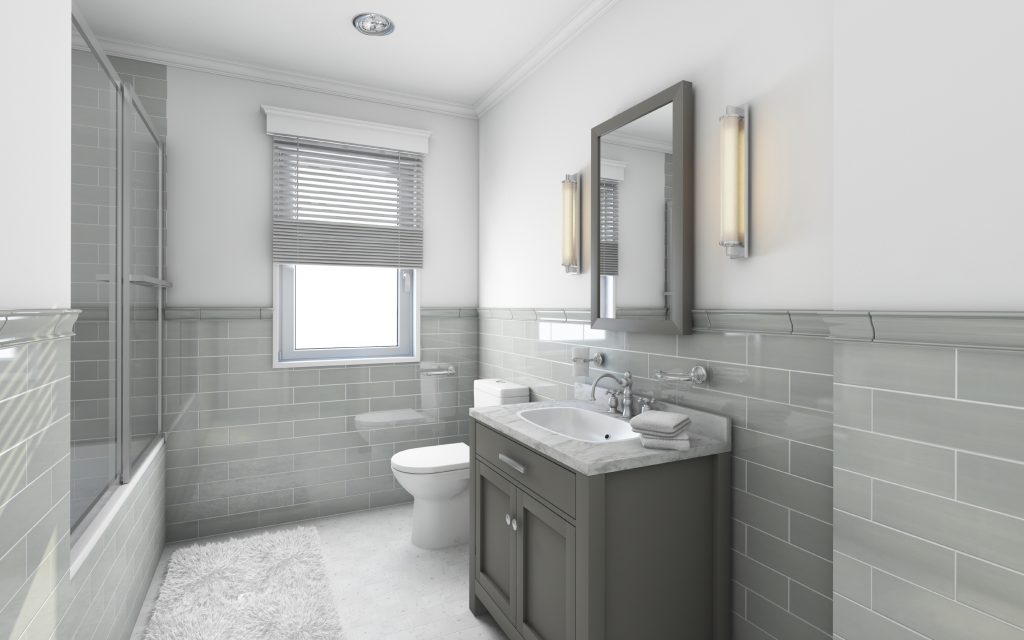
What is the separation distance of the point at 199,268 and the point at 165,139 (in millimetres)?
719

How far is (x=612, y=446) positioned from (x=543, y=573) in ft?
1.65

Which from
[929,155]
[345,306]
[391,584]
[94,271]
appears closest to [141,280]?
[94,271]

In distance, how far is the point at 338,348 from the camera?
3.52 metres

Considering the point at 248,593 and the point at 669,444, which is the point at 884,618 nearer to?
the point at 669,444

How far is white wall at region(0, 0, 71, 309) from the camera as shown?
43.1 inches

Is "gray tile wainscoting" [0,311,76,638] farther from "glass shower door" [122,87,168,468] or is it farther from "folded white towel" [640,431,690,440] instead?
"folded white towel" [640,431,690,440]

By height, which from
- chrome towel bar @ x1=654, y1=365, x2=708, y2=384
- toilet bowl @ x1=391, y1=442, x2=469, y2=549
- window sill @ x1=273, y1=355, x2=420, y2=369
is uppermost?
chrome towel bar @ x1=654, y1=365, x2=708, y2=384

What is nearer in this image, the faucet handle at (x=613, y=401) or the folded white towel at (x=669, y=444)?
the folded white towel at (x=669, y=444)

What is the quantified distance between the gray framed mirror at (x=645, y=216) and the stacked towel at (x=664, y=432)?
390mm

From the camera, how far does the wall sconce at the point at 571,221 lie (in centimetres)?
265

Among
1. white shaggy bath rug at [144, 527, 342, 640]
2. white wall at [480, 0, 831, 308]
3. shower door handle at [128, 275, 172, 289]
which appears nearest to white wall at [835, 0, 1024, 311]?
white wall at [480, 0, 831, 308]

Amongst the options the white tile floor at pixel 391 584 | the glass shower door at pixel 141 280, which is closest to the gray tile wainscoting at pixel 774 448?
the white tile floor at pixel 391 584

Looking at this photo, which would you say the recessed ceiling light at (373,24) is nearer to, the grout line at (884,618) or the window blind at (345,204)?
the window blind at (345,204)

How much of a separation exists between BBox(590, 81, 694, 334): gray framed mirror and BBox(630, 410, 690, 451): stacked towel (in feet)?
1.28
